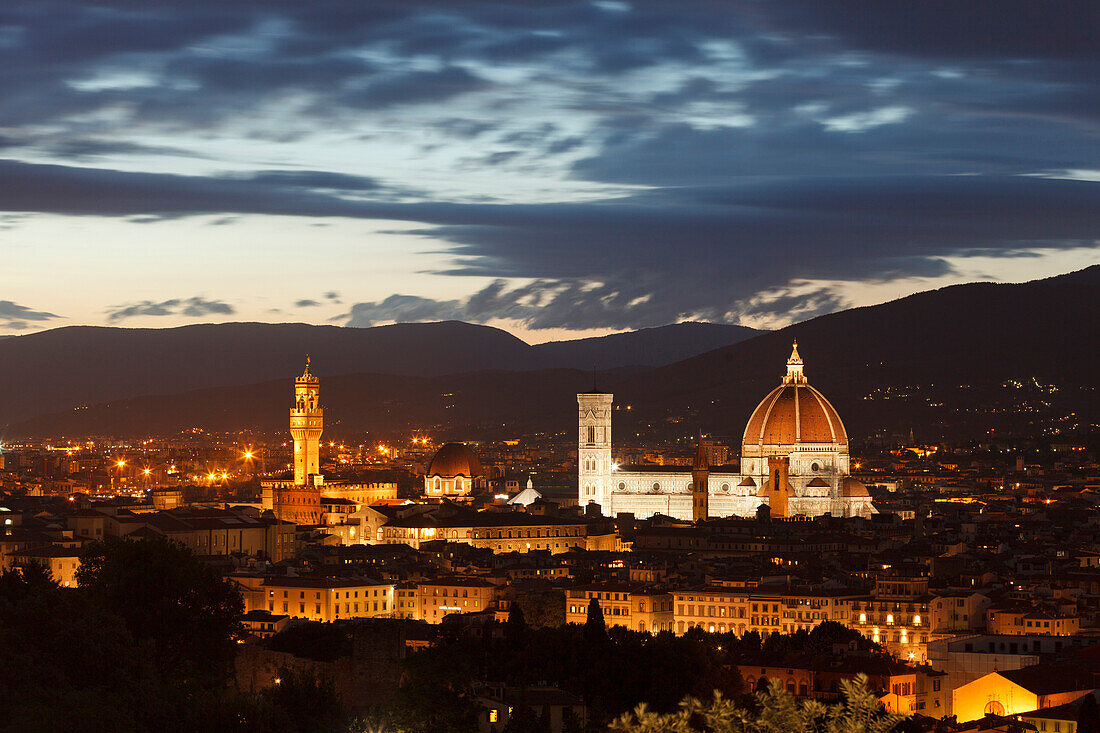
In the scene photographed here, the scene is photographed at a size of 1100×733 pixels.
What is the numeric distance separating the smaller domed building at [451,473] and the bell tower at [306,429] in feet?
44.5

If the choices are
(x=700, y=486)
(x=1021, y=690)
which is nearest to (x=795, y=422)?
(x=700, y=486)

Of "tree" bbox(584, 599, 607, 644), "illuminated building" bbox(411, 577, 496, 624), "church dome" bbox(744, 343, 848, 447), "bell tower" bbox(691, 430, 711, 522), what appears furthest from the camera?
"church dome" bbox(744, 343, 848, 447)

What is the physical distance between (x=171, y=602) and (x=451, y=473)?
7250 centimetres

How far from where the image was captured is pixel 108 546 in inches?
2470

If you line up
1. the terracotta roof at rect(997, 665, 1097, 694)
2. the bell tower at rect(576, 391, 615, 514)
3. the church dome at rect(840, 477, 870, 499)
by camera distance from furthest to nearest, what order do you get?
the bell tower at rect(576, 391, 615, 514)
the church dome at rect(840, 477, 870, 499)
the terracotta roof at rect(997, 665, 1097, 694)

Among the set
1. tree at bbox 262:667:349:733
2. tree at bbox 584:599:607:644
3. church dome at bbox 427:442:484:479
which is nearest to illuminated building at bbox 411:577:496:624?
tree at bbox 584:599:607:644

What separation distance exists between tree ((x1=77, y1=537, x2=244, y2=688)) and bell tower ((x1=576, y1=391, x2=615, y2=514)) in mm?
69014

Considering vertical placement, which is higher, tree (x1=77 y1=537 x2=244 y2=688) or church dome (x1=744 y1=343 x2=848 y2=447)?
church dome (x1=744 y1=343 x2=848 y2=447)

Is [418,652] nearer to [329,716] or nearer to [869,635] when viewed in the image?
[329,716]

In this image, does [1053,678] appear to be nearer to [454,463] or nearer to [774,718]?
[774,718]

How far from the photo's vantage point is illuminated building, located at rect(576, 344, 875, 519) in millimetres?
120062

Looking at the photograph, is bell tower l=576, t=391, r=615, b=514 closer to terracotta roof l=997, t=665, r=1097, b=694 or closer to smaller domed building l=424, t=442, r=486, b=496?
smaller domed building l=424, t=442, r=486, b=496

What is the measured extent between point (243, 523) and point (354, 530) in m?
7.76

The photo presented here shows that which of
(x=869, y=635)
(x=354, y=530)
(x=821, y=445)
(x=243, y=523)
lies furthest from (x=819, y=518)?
(x=869, y=635)
